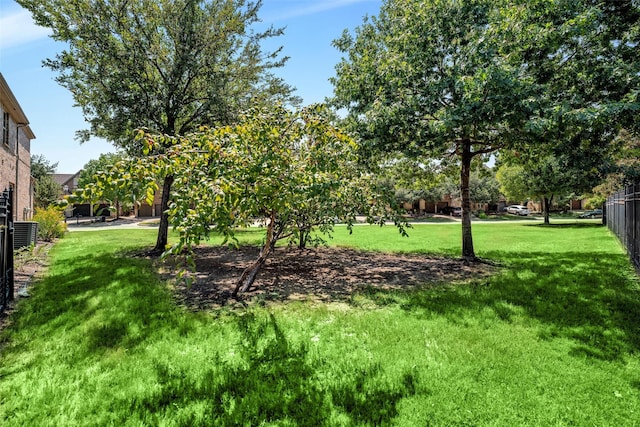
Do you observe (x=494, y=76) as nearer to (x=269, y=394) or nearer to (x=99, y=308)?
→ (x=269, y=394)

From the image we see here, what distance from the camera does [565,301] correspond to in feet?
19.7

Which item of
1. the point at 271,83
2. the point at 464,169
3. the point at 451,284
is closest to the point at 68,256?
the point at 271,83

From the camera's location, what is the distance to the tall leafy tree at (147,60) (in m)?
10.2

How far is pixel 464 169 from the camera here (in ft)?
33.5

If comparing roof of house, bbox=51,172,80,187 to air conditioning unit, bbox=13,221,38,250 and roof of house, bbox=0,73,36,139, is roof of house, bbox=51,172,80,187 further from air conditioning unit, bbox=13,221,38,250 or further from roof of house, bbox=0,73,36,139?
air conditioning unit, bbox=13,221,38,250

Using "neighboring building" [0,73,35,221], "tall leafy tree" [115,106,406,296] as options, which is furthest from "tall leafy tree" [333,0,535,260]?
"neighboring building" [0,73,35,221]

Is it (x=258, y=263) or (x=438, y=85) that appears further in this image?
(x=438, y=85)

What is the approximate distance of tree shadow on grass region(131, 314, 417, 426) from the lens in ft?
9.53

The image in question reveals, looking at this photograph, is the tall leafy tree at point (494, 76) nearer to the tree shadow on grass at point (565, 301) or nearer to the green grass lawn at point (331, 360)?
the tree shadow on grass at point (565, 301)

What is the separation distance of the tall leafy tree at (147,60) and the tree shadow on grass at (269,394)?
26.3ft

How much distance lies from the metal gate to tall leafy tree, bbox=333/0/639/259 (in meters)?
7.24

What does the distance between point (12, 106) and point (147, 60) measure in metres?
8.07

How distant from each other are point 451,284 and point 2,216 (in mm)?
8305

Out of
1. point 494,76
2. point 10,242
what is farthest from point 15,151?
point 494,76
